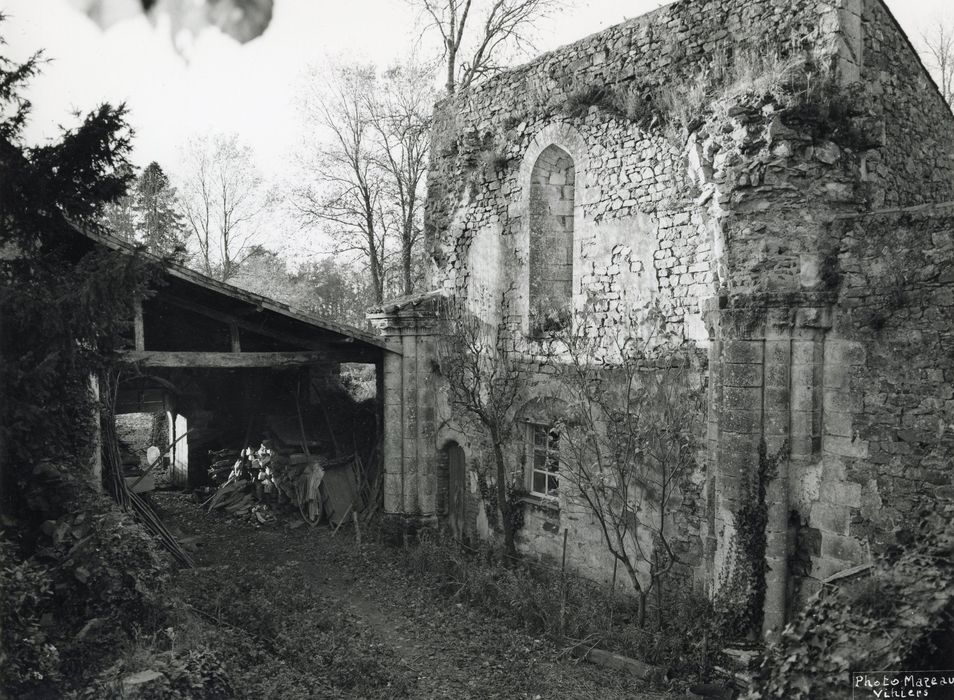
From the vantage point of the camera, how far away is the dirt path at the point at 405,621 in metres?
7.18

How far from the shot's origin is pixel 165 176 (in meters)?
25.0

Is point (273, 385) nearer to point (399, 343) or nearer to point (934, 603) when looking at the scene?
point (399, 343)

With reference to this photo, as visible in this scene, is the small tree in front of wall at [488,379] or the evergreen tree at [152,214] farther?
the evergreen tree at [152,214]

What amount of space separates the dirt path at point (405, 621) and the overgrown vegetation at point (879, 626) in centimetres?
233

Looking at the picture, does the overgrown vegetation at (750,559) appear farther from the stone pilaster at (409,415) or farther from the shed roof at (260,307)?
the shed roof at (260,307)

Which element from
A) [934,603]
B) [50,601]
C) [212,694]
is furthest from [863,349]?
[50,601]

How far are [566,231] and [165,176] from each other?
64.1ft

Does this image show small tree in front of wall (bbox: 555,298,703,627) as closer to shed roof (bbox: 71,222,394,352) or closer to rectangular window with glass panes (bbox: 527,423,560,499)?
rectangular window with glass panes (bbox: 527,423,560,499)

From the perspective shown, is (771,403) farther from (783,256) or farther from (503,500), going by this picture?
(503,500)

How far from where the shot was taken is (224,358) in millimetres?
10719

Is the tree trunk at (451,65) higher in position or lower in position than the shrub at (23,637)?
higher

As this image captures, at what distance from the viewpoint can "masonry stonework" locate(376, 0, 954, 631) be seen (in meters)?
6.54

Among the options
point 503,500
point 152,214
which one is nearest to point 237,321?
point 503,500

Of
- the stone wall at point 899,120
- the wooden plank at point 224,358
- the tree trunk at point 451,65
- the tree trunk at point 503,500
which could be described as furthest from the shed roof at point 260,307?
the tree trunk at point 451,65
